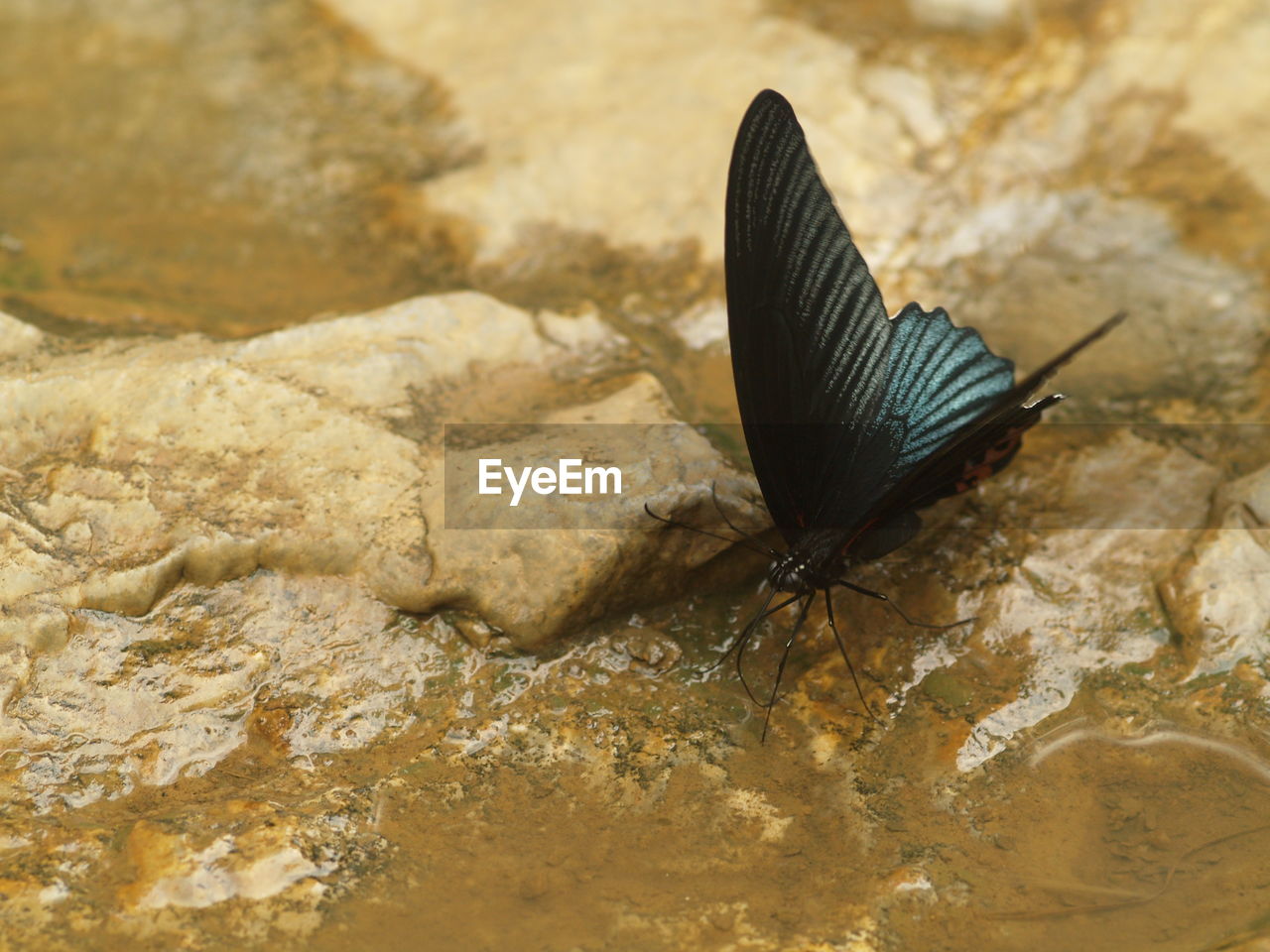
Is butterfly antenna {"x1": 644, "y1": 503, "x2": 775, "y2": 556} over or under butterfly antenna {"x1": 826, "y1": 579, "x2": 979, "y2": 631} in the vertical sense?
over

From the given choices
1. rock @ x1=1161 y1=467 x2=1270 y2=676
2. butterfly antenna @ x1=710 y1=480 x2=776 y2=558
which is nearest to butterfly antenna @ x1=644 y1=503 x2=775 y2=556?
butterfly antenna @ x1=710 y1=480 x2=776 y2=558

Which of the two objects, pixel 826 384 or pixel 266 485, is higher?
pixel 826 384

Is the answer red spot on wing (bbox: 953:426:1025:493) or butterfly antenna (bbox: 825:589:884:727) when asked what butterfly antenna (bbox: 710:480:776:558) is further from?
red spot on wing (bbox: 953:426:1025:493)

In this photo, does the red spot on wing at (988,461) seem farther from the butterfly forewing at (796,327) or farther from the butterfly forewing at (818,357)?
the butterfly forewing at (796,327)

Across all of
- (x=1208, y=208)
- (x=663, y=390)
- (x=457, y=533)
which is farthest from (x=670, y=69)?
(x=457, y=533)

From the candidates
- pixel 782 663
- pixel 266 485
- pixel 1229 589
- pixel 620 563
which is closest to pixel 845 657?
pixel 782 663

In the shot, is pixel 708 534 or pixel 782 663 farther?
pixel 708 534

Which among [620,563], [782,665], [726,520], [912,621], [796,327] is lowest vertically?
[782,665]

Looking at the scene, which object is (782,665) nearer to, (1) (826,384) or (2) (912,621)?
(2) (912,621)
